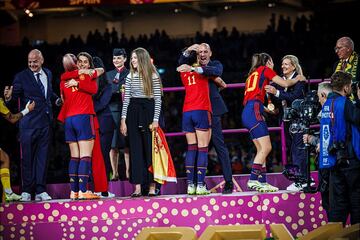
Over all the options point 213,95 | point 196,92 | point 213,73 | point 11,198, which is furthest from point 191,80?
point 11,198

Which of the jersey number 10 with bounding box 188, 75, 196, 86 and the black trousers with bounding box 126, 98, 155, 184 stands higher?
the jersey number 10 with bounding box 188, 75, 196, 86

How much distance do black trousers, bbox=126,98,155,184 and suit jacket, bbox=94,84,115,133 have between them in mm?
613

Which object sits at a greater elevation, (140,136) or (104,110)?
(104,110)

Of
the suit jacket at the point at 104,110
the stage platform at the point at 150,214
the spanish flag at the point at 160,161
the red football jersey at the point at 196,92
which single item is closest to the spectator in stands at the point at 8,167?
the stage platform at the point at 150,214

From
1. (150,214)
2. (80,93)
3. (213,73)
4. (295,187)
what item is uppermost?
(213,73)

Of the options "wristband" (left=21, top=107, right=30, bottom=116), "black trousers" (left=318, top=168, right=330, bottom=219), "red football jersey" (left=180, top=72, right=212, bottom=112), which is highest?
"red football jersey" (left=180, top=72, right=212, bottom=112)

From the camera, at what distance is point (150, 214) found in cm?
823

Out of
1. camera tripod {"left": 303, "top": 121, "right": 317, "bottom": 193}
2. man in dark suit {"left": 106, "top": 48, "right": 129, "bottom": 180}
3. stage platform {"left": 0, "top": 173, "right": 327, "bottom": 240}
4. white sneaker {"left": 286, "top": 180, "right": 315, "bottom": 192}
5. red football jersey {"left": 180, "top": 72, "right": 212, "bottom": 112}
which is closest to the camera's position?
camera tripod {"left": 303, "top": 121, "right": 317, "bottom": 193}

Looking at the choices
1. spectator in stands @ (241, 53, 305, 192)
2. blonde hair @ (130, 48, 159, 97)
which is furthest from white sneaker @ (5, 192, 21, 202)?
spectator in stands @ (241, 53, 305, 192)

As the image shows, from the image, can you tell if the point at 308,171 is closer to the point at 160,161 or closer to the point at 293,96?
the point at 293,96

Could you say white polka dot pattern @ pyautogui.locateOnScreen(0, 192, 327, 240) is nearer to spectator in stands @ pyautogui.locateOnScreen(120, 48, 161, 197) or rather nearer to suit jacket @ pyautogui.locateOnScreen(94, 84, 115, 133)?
spectator in stands @ pyautogui.locateOnScreen(120, 48, 161, 197)

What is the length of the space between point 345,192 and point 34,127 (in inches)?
139

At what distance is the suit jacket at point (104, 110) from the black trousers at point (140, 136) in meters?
0.61

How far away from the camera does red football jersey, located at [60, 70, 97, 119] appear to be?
8.55m
